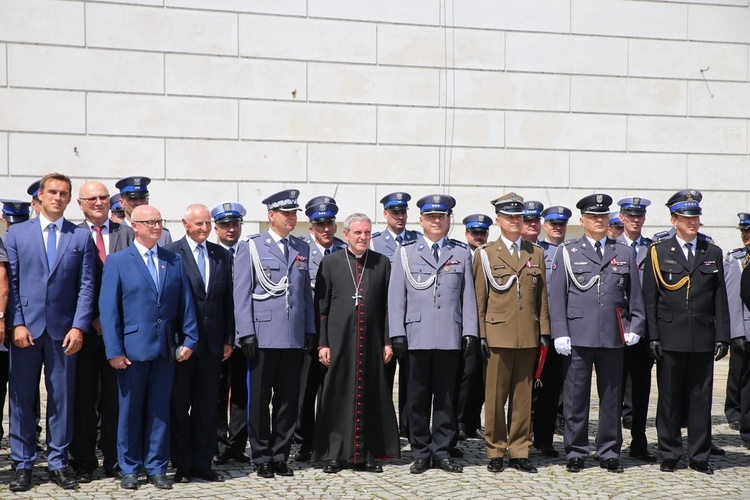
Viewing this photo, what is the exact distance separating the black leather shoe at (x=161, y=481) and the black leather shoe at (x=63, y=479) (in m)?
0.50

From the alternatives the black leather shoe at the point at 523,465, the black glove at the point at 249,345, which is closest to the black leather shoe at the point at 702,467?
the black leather shoe at the point at 523,465

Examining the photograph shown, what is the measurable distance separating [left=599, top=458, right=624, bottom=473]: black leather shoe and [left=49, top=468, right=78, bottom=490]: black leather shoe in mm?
3800

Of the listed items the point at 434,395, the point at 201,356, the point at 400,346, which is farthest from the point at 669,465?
the point at 201,356

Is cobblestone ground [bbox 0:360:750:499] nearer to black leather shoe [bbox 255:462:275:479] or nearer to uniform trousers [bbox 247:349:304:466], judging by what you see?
black leather shoe [bbox 255:462:275:479]

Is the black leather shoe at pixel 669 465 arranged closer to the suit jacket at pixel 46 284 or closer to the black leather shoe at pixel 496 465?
the black leather shoe at pixel 496 465

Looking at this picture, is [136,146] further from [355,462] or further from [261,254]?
[355,462]

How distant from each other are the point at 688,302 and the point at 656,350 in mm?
439

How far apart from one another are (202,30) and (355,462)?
6551mm

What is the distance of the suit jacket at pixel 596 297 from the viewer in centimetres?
746

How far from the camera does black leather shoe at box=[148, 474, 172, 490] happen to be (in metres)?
6.59

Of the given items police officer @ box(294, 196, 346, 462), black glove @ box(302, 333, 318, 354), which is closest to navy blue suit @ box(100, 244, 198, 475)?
black glove @ box(302, 333, 318, 354)

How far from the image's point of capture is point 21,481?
6453 millimetres

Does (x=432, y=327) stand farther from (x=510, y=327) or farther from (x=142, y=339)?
Answer: (x=142, y=339)

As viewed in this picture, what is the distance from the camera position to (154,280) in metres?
6.68
